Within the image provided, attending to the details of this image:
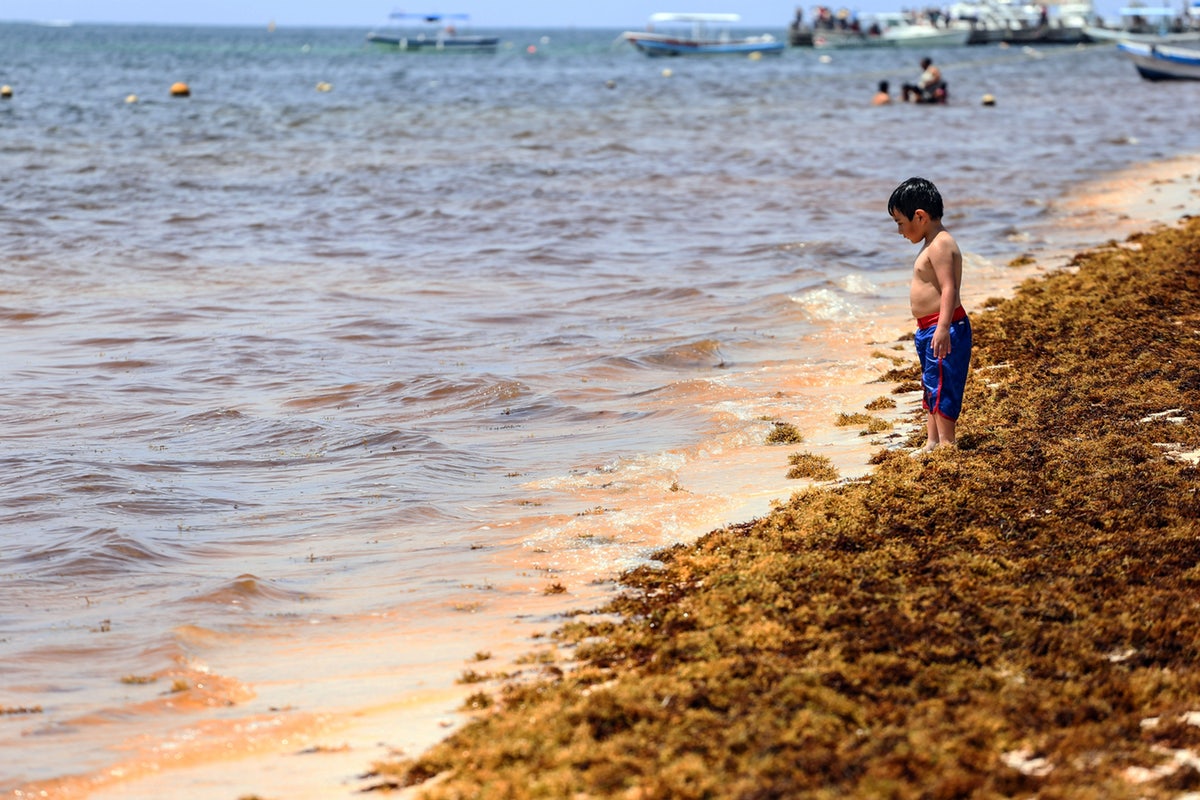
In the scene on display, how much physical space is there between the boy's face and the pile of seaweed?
1.01m

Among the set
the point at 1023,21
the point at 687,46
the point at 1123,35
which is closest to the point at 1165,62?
the point at 687,46

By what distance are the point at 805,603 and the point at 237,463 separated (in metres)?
3.83

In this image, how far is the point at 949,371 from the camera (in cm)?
582

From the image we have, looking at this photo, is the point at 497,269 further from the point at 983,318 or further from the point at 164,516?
the point at 164,516

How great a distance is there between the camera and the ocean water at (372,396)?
438 centimetres

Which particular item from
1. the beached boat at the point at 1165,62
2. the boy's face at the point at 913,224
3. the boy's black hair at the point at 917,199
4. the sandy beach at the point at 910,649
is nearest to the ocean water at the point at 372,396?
the sandy beach at the point at 910,649

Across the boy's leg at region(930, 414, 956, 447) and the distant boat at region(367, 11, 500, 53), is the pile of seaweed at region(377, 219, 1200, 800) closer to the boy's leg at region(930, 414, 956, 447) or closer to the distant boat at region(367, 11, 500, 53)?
the boy's leg at region(930, 414, 956, 447)

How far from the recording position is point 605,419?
304 inches

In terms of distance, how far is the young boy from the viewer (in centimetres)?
576

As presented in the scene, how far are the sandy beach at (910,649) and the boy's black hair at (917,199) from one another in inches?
43.6

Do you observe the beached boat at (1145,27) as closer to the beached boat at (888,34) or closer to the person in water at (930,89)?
the beached boat at (888,34)

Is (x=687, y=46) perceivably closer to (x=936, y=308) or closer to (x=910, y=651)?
(x=936, y=308)

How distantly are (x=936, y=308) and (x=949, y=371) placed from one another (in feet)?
1.10

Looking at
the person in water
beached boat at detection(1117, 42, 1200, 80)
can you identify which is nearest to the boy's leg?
the person in water
